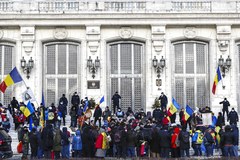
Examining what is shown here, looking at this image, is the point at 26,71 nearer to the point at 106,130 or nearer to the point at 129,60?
the point at 129,60

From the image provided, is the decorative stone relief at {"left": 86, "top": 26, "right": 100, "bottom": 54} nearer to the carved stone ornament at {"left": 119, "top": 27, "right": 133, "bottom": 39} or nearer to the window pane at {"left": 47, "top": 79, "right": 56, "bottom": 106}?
the carved stone ornament at {"left": 119, "top": 27, "right": 133, "bottom": 39}

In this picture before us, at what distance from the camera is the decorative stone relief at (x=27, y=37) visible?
42.5 metres

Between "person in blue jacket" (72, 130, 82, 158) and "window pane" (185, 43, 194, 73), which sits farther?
"window pane" (185, 43, 194, 73)

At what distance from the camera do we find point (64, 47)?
1725 inches

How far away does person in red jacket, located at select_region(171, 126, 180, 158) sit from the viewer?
25.9m

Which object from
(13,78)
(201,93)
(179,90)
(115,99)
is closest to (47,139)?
(13,78)

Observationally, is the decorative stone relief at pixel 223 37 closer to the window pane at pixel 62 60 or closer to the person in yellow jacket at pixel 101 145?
the window pane at pixel 62 60

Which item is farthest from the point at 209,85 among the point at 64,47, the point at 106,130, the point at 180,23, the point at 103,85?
the point at 106,130

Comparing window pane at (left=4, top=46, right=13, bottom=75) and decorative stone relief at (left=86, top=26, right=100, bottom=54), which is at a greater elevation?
decorative stone relief at (left=86, top=26, right=100, bottom=54)

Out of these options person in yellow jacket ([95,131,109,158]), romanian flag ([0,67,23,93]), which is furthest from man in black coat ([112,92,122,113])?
person in yellow jacket ([95,131,109,158])

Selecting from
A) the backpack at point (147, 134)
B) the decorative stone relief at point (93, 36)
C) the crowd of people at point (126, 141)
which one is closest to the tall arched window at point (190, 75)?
the decorative stone relief at point (93, 36)

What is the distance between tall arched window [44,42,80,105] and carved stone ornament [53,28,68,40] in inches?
28.2

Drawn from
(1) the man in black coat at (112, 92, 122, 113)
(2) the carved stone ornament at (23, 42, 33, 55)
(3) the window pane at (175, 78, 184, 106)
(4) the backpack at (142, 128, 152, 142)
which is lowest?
(4) the backpack at (142, 128, 152, 142)

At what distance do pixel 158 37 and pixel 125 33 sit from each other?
2.45 metres
